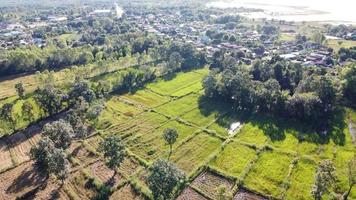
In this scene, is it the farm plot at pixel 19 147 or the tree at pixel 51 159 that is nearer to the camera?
the tree at pixel 51 159

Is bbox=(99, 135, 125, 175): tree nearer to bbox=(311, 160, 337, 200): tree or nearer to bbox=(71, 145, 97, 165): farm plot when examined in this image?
bbox=(71, 145, 97, 165): farm plot

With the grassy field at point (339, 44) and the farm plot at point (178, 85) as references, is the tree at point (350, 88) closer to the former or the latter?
the farm plot at point (178, 85)

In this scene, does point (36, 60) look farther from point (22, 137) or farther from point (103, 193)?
point (103, 193)

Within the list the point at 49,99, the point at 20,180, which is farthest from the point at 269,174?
the point at 49,99

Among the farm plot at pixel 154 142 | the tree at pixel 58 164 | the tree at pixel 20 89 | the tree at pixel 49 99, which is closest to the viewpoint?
the tree at pixel 58 164

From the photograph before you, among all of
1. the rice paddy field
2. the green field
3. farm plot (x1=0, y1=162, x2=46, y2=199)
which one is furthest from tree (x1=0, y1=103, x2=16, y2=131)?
the green field

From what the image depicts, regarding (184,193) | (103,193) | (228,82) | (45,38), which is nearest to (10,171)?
(103,193)

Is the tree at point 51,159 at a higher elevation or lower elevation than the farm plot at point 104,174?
higher

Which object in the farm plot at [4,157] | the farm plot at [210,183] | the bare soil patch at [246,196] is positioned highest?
the bare soil patch at [246,196]

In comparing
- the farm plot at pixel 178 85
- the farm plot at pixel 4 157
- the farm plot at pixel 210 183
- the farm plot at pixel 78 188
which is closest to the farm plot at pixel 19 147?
the farm plot at pixel 4 157
